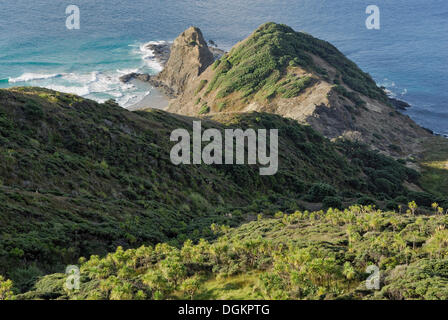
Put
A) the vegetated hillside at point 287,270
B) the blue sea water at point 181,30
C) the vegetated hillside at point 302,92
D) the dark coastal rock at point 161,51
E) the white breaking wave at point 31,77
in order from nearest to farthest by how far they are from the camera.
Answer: the vegetated hillside at point 287,270 → the vegetated hillside at point 302,92 → the white breaking wave at point 31,77 → the blue sea water at point 181,30 → the dark coastal rock at point 161,51

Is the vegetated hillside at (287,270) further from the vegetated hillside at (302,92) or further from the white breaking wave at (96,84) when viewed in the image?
the white breaking wave at (96,84)

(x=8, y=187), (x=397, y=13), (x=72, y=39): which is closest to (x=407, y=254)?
(x=8, y=187)

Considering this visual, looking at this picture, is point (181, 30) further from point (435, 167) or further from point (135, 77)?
point (435, 167)

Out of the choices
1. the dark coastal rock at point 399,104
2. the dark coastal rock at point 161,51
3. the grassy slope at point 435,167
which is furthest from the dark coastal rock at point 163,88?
the grassy slope at point 435,167

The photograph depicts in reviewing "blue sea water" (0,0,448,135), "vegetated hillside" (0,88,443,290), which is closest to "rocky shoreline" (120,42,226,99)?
"blue sea water" (0,0,448,135)

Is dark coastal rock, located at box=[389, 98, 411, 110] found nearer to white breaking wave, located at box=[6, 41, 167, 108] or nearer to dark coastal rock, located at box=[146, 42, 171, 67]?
white breaking wave, located at box=[6, 41, 167, 108]

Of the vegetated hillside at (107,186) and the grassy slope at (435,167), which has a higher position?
the vegetated hillside at (107,186)
